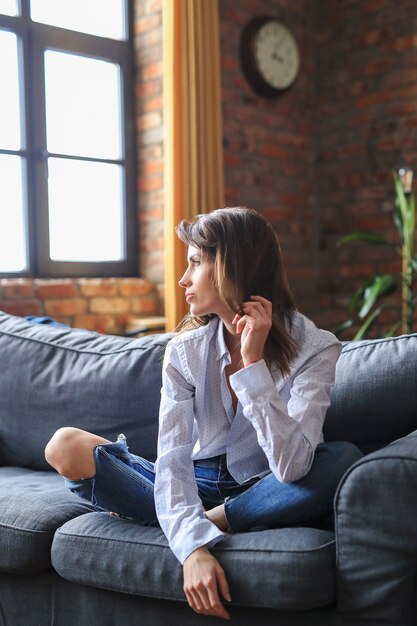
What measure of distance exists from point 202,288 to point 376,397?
1.75 feet

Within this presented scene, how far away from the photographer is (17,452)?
245 centimetres

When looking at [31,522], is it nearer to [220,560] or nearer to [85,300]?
[220,560]

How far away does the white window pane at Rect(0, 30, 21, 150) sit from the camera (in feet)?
12.1

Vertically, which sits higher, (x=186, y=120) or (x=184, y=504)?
(x=186, y=120)

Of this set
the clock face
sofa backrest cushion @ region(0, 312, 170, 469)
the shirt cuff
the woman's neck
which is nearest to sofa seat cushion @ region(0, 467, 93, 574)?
sofa backrest cushion @ region(0, 312, 170, 469)

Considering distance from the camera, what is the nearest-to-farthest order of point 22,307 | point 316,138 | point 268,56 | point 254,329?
1. point 254,329
2. point 22,307
3. point 268,56
4. point 316,138

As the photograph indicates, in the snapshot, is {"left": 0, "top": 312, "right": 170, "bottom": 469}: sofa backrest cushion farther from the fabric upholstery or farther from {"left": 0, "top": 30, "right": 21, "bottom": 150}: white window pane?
{"left": 0, "top": 30, "right": 21, "bottom": 150}: white window pane

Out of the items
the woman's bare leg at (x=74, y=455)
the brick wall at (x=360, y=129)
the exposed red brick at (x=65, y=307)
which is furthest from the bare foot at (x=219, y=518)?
A: the brick wall at (x=360, y=129)

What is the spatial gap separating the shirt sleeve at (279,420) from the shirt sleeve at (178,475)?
0.57ft

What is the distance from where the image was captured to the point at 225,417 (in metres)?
1.77

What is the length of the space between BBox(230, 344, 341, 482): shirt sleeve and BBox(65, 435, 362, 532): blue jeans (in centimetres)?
4

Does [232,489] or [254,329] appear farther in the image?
[232,489]

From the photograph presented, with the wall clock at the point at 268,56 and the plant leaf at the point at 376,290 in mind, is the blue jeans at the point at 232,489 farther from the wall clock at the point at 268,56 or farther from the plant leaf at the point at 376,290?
the wall clock at the point at 268,56

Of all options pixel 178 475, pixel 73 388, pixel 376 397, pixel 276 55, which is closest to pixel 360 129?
pixel 276 55
